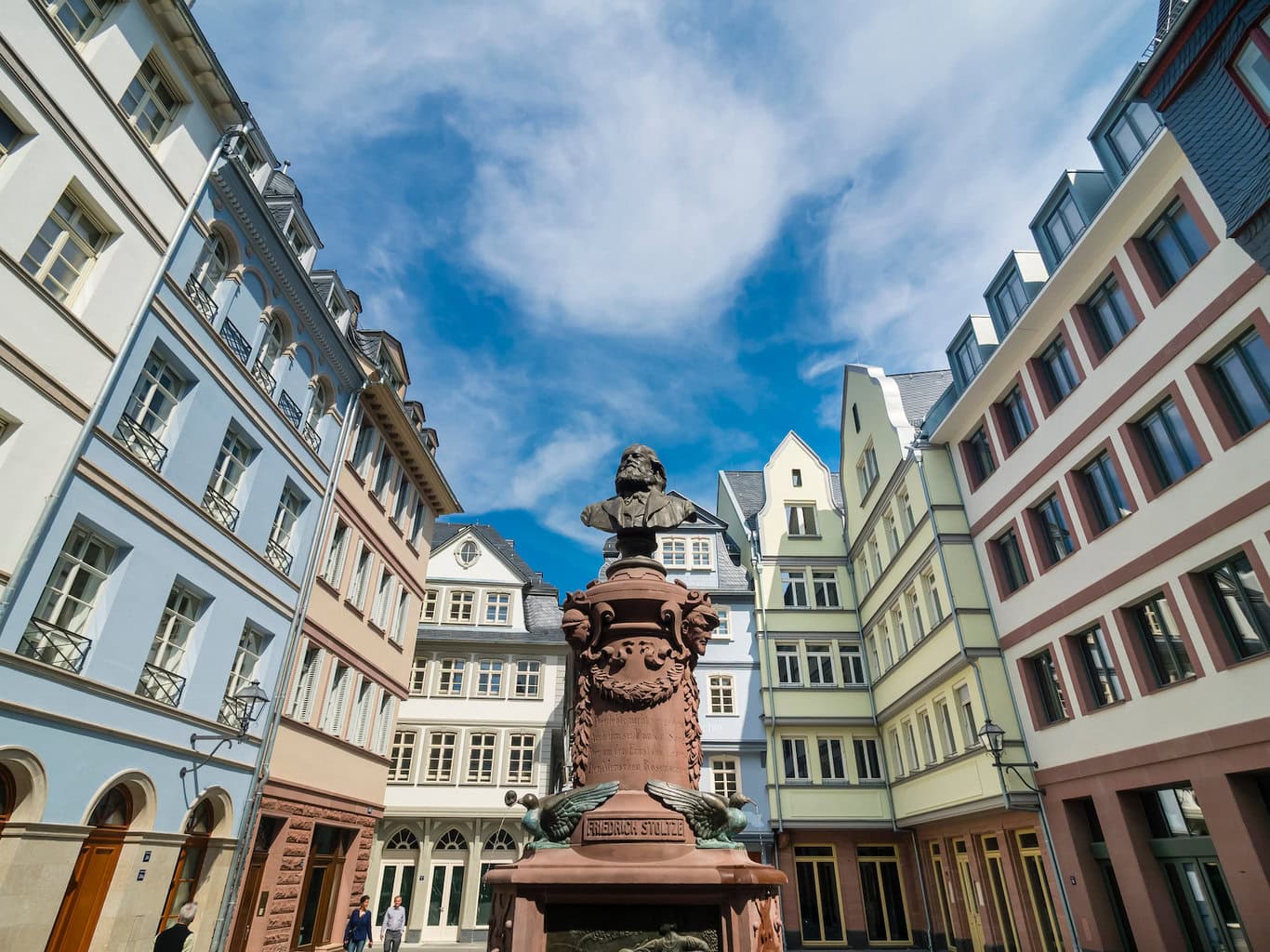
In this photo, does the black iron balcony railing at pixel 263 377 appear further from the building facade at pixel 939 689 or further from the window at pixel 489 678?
the building facade at pixel 939 689

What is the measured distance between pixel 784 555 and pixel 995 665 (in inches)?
490

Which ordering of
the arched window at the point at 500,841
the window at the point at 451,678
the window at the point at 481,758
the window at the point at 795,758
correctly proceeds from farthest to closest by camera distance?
the window at the point at 451,678, the window at the point at 481,758, the arched window at the point at 500,841, the window at the point at 795,758

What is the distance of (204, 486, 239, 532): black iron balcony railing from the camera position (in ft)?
48.4

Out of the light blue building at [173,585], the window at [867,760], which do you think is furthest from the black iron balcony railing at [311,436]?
the window at [867,760]

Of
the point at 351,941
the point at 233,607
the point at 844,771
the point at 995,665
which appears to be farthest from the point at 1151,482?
the point at 351,941

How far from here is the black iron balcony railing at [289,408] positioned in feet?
57.9

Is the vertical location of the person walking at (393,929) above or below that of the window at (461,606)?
below

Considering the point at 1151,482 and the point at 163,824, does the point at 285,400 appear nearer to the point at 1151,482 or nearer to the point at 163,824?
the point at 163,824

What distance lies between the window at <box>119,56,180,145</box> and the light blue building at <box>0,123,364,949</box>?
4.05ft

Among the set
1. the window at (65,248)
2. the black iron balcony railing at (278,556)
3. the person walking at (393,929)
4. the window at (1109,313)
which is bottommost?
the person walking at (393,929)

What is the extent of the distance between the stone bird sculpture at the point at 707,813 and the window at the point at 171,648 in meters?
10.3

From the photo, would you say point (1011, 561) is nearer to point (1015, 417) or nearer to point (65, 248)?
point (1015, 417)

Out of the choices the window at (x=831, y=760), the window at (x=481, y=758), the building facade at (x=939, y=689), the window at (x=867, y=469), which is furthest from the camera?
the window at (x=481, y=758)

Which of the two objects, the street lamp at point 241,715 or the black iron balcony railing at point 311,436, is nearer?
the street lamp at point 241,715
